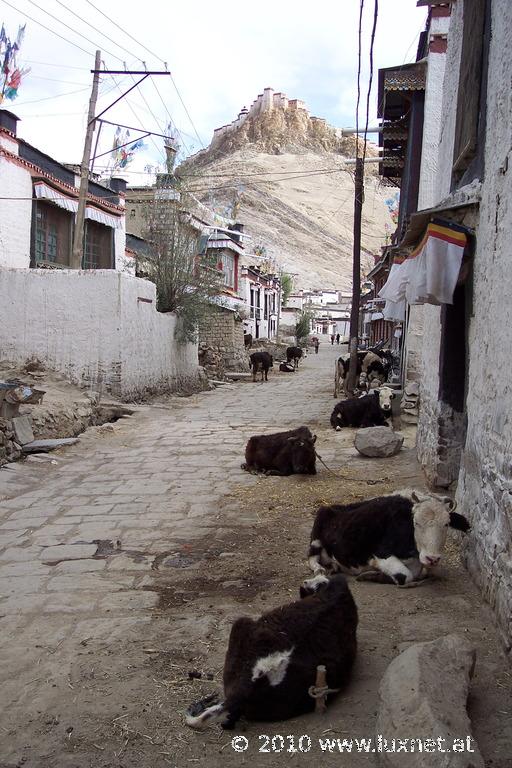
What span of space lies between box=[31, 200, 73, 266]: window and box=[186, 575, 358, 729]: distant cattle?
1677cm

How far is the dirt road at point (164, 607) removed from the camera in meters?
2.94

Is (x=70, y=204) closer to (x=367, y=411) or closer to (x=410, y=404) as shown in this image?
(x=367, y=411)

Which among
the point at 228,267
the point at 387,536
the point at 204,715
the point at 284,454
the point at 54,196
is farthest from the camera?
the point at 228,267

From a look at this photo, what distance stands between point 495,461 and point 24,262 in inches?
634

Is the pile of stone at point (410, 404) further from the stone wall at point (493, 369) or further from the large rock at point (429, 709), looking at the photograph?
the large rock at point (429, 709)

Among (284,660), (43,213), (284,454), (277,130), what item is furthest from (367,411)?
(277,130)

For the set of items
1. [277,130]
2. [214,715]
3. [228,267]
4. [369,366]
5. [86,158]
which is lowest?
[214,715]

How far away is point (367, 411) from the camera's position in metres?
12.2

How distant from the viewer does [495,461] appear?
418 cm

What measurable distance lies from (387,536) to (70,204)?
1719cm

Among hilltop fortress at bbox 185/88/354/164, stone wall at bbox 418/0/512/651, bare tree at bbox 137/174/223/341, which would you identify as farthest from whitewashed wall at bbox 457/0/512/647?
hilltop fortress at bbox 185/88/354/164

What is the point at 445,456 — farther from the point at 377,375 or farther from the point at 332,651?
the point at 377,375

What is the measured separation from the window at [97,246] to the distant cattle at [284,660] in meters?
19.6

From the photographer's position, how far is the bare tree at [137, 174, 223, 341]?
789 inches
